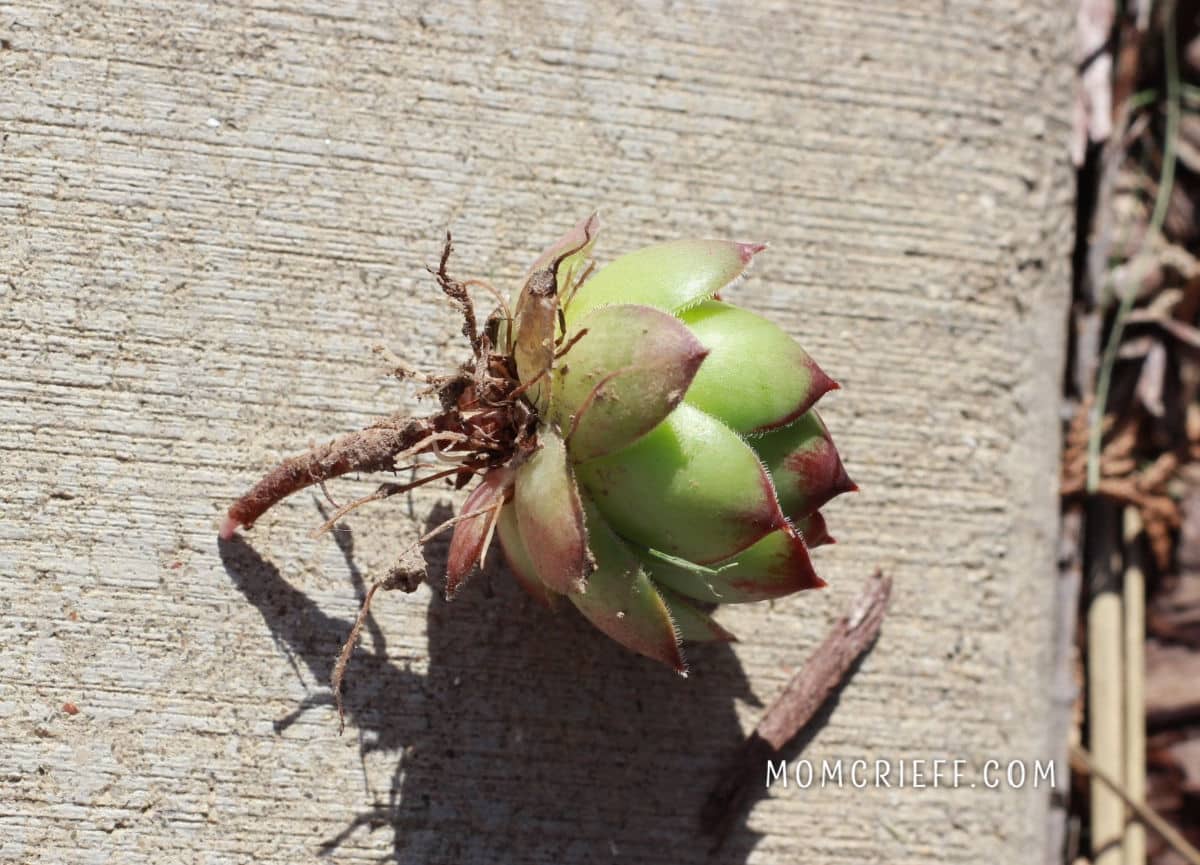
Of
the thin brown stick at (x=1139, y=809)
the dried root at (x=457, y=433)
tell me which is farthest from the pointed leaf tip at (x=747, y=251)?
the thin brown stick at (x=1139, y=809)

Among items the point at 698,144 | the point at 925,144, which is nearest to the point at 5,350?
the point at 698,144

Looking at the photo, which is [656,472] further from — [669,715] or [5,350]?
[5,350]

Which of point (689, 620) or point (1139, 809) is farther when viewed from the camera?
point (1139, 809)

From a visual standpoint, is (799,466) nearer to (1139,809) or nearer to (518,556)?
(518,556)

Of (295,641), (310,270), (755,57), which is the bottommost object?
(295,641)

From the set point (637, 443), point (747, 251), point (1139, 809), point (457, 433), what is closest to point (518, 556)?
point (457, 433)

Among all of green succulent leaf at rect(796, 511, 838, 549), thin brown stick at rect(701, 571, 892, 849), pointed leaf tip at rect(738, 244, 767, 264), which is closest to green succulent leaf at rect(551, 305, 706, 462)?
pointed leaf tip at rect(738, 244, 767, 264)

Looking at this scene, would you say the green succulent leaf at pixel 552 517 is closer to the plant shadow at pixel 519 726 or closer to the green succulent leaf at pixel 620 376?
the green succulent leaf at pixel 620 376
